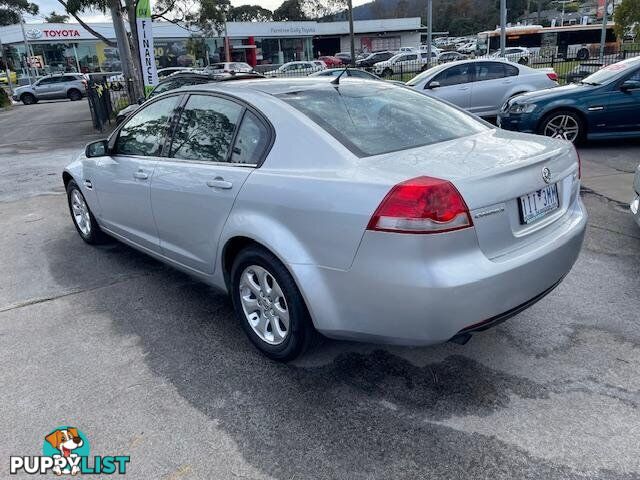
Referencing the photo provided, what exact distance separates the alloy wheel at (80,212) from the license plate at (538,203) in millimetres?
4239

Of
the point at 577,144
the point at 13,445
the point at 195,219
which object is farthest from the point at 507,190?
the point at 577,144

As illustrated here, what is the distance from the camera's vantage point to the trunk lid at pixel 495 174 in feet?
8.27

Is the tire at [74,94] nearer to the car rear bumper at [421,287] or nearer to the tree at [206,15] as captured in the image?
the tree at [206,15]

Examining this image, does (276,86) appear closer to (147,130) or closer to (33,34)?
(147,130)

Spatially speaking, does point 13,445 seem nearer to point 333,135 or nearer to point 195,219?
point 195,219

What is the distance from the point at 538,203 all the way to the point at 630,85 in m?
7.01

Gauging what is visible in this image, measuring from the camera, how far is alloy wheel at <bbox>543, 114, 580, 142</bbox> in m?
8.64

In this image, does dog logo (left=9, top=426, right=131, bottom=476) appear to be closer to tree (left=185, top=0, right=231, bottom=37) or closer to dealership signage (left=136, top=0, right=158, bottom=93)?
dealership signage (left=136, top=0, right=158, bottom=93)

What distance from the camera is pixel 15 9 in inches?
1838

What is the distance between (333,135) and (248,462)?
1.71 m

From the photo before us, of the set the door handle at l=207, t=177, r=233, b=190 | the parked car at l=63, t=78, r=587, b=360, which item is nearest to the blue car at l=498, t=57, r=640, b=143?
the parked car at l=63, t=78, r=587, b=360

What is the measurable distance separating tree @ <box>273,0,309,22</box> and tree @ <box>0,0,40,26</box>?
4822 centimetres

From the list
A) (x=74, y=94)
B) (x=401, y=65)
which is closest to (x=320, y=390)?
(x=401, y=65)

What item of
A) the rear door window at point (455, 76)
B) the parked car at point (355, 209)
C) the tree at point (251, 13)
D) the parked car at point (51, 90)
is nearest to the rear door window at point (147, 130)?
the parked car at point (355, 209)
